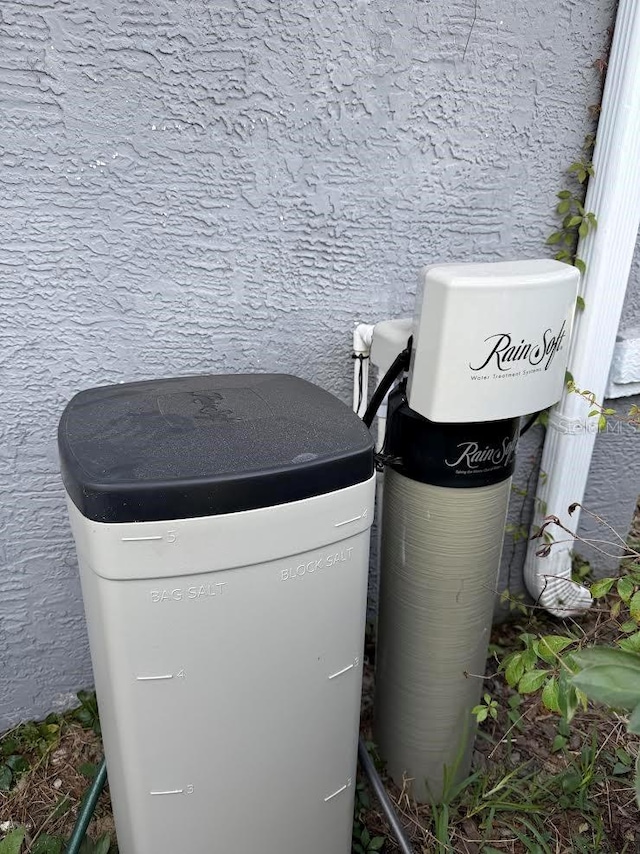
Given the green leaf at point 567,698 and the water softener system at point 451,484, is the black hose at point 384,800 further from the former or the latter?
the green leaf at point 567,698

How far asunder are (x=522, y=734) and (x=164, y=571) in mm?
1519

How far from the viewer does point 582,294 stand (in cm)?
210

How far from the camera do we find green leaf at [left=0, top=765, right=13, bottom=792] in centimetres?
181

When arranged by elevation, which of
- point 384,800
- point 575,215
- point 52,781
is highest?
point 575,215

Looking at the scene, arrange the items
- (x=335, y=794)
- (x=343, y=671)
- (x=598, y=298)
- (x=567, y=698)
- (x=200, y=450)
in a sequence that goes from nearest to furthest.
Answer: (x=567, y=698) < (x=200, y=450) < (x=343, y=671) < (x=335, y=794) < (x=598, y=298)

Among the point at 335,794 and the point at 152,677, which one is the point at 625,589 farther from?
the point at 152,677

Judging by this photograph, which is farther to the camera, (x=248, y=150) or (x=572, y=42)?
(x=572, y=42)

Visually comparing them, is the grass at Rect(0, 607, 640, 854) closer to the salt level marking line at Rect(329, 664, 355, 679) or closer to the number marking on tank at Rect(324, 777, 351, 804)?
the number marking on tank at Rect(324, 777, 351, 804)

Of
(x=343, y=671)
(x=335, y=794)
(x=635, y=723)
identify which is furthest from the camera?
(x=335, y=794)

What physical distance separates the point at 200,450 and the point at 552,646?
0.72 m

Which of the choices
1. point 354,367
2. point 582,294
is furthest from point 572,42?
point 354,367

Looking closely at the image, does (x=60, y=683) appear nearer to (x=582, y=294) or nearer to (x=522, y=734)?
(x=522, y=734)

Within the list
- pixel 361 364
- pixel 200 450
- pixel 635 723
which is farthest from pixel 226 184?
pixel 635 723

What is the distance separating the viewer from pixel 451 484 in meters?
1.51
